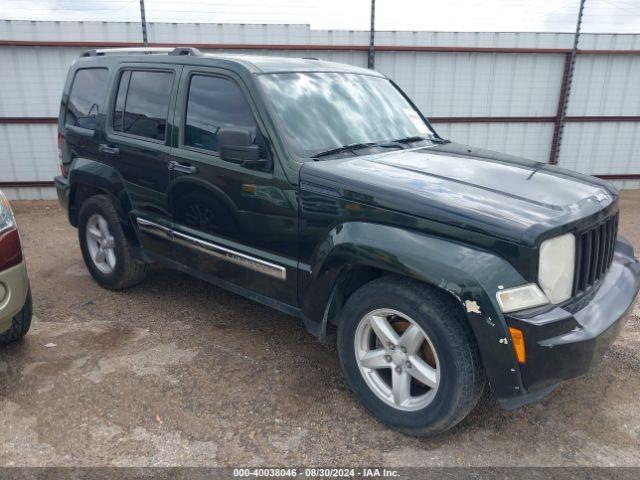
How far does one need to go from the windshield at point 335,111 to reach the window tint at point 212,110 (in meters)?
0.21

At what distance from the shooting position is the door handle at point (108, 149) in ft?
13.9

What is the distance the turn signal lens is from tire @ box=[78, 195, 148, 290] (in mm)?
3231

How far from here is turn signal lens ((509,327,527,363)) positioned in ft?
7.79

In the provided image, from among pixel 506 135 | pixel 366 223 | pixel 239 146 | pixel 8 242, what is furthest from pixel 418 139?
pixel 506 135

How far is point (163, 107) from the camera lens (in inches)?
154

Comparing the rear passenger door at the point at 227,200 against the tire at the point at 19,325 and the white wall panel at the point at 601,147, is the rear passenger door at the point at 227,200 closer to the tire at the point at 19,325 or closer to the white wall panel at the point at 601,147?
the tire at the point at 19,325

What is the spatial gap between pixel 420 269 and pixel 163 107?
7.91 feet

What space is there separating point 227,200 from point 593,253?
2178mm

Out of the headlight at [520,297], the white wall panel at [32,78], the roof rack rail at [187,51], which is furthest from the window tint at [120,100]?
the white wall panel at [32,78]

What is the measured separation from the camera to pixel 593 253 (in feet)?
9.16

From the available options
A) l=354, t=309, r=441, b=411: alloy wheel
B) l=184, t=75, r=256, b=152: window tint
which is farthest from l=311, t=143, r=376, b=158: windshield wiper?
l=354, t=309, r=441, b=411: alloy wheel

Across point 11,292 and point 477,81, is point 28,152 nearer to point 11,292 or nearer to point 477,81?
point 11,292

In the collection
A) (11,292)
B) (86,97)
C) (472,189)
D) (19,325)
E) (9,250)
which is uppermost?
(86,97)

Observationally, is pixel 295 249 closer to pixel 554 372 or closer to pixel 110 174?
pixel 554 372
